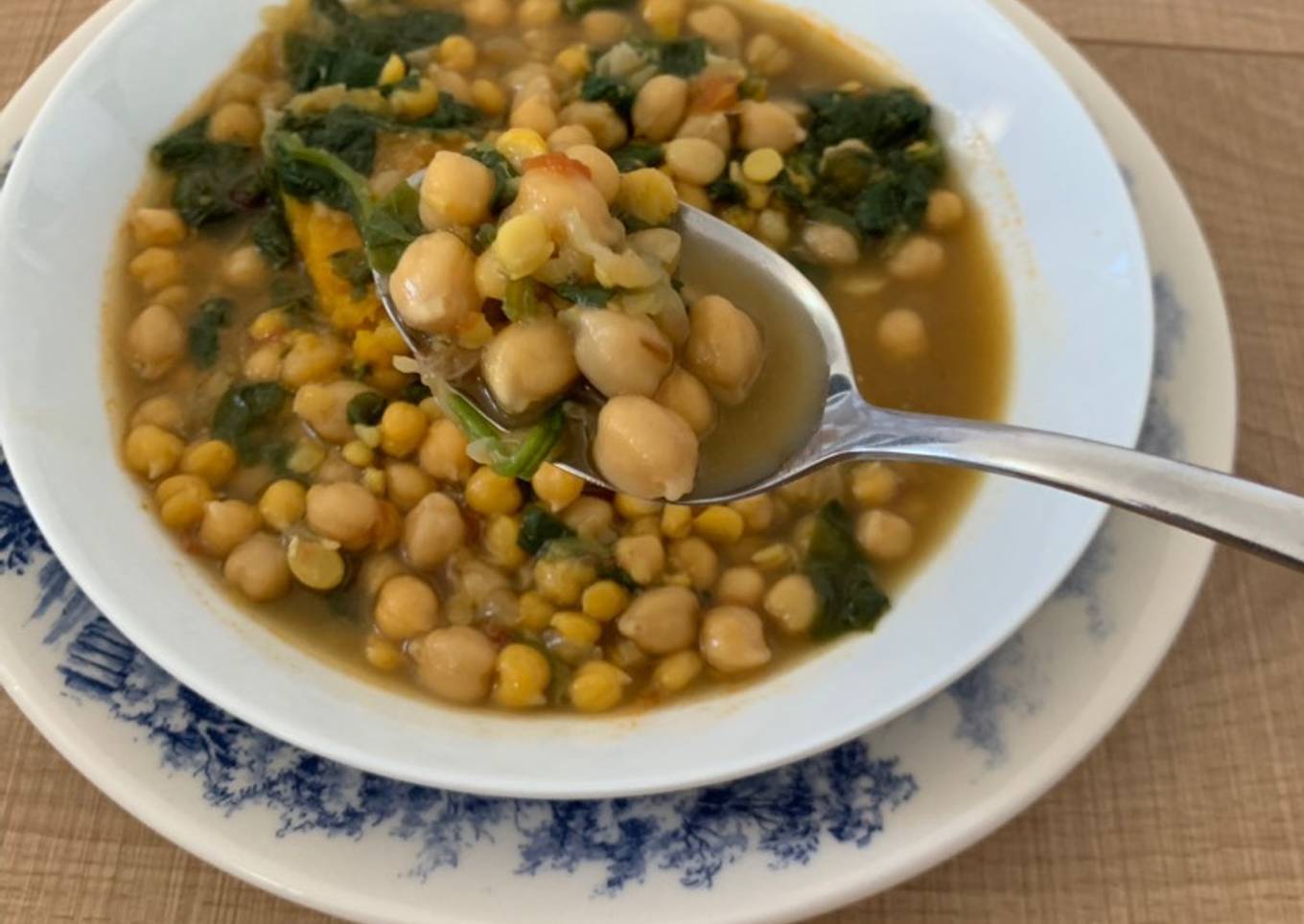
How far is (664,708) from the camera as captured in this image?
86.2 inches

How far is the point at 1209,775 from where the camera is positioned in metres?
2.29

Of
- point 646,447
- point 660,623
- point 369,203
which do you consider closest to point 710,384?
point 646,447

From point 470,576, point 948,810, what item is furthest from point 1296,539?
point 470,576

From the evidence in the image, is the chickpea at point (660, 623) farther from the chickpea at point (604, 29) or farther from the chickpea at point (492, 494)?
the chickpea at point (604, 29)

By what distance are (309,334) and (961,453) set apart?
145 cm

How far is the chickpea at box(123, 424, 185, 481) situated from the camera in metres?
2.31

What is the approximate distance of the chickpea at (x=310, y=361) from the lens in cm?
253

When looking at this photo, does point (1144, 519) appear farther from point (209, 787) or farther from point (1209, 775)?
point (209, 787)

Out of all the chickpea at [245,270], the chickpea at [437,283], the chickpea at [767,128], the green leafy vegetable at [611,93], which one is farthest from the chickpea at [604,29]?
the chickpea at [437,283]

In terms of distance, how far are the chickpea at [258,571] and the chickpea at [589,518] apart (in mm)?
565

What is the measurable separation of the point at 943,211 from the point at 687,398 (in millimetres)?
1053

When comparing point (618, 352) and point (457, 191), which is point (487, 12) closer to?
point (457, 191)

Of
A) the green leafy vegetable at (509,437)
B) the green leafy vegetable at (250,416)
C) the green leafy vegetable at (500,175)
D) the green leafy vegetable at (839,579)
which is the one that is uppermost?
the green leafy vegetable at (500,175)

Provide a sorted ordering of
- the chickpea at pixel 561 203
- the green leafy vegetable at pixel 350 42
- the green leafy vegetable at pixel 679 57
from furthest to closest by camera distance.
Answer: the green leafy vegetable at pixel 679 57 → the green leafy vegetable at pixel 350 42 → the chickpea at pixel 561 203
